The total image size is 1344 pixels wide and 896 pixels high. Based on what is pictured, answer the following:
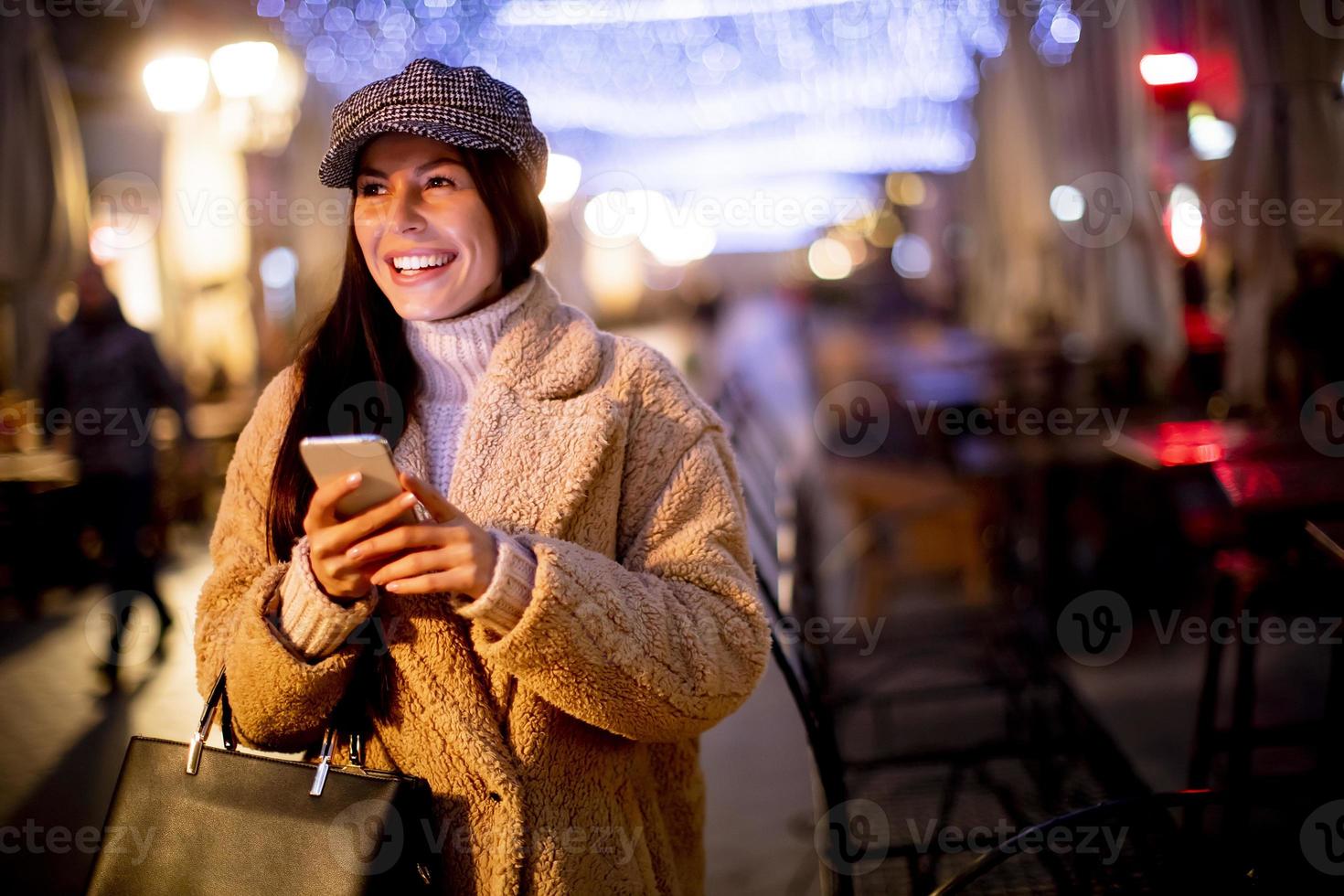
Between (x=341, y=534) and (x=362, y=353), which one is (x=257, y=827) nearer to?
(x=341, y=534)

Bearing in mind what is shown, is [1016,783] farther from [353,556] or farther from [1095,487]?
[1095,487]

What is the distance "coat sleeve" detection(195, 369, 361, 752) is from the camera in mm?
1472

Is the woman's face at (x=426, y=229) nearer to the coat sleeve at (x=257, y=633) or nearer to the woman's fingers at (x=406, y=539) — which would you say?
the coat sleeve at (x=257, y=633)

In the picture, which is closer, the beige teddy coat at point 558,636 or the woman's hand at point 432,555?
the woman's hand at point 432,555

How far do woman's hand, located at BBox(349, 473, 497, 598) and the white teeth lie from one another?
0.47 meters

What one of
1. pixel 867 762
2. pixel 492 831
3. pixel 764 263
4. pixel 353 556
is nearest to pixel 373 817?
pixel 492 831

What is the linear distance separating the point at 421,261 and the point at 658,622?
0.67 m

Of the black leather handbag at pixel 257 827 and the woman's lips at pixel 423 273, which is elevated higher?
the woman's lips at pixel 423 273

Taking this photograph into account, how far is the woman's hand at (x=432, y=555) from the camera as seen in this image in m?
1.32

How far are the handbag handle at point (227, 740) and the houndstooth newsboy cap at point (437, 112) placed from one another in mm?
852

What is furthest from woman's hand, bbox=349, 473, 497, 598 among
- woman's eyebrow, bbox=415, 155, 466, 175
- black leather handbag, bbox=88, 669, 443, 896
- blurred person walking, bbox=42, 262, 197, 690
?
blurred person walking, bbox=42, 262, 197, 690

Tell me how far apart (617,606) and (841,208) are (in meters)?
37.5

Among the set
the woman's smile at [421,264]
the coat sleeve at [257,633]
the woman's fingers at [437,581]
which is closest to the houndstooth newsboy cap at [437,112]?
the woman's smile at [421,264]

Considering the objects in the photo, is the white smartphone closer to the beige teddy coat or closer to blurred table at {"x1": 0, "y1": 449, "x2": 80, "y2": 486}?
the beige teddy coat
